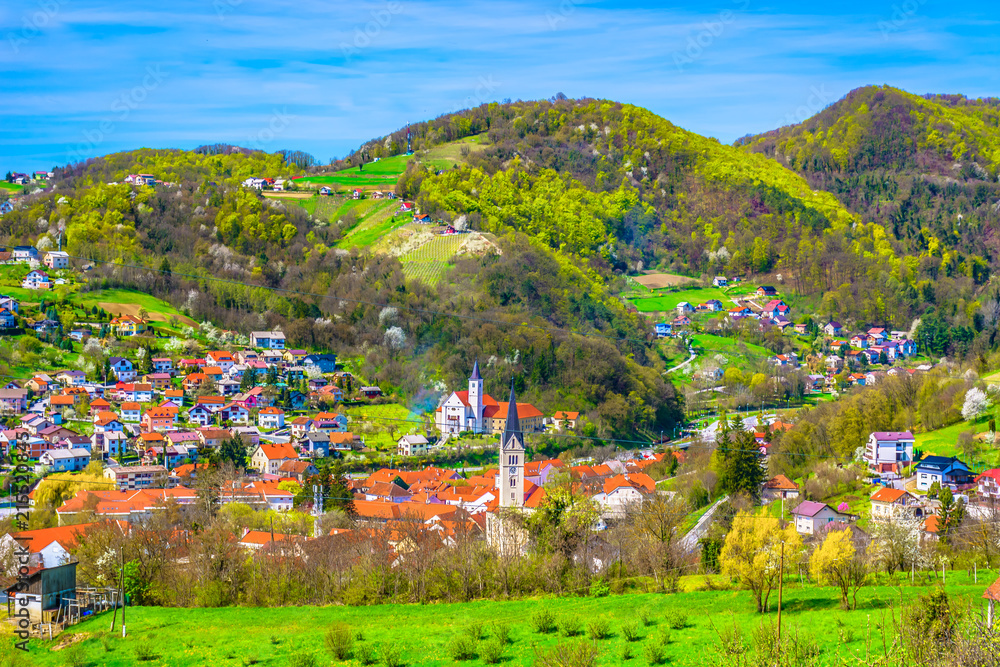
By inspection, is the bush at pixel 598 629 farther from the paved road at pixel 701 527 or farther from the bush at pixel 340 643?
the paved road at pixel 701 527

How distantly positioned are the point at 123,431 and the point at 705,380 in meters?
41.5

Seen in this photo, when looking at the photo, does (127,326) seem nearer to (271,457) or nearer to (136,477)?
(271,457)

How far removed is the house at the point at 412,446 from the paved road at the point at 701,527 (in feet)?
55.9

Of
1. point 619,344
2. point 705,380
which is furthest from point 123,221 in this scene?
point 705,380

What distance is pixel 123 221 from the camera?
80375mm

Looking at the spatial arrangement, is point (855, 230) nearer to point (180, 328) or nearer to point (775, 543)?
point (180, 328)

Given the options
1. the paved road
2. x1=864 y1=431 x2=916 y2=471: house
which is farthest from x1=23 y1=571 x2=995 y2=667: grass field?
x1=864 y1=431 x2=916 y2=471: house

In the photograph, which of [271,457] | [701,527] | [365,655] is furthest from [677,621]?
[271,457]

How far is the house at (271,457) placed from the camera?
44103 millimetres

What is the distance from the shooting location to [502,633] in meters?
16.0

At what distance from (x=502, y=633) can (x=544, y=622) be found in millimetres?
1130

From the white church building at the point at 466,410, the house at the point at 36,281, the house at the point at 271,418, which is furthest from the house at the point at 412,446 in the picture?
the house at the point at 36,281

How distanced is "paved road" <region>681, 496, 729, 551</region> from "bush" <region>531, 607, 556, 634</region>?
38.5 ft

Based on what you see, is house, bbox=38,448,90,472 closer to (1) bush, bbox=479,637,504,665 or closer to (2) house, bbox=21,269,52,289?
(2) house, bbox=21,269,52,289
